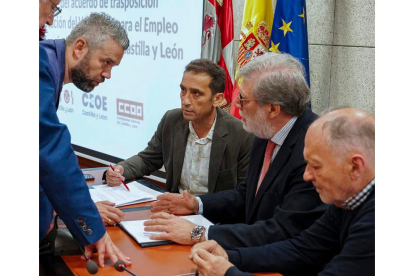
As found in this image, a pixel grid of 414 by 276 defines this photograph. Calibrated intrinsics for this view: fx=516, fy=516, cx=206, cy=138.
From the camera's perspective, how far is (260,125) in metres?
2.29

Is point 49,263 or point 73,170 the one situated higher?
point 73,170

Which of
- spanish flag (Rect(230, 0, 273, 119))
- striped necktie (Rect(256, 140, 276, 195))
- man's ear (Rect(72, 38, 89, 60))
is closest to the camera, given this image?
man's ear (Rect(72, 38, 89, 60))

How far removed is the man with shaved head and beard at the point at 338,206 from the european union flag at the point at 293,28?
1.96 metres

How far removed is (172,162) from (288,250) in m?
1.36

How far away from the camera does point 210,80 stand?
308cm

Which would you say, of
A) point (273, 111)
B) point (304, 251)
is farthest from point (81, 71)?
point (304, 251)

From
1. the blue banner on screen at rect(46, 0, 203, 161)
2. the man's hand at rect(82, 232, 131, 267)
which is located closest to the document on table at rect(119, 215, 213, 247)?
the man's hand at rect(82, 232, 131, 267)

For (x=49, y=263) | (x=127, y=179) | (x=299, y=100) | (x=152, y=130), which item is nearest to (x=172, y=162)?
(x=127, y=179)

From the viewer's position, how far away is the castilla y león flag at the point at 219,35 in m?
4.16

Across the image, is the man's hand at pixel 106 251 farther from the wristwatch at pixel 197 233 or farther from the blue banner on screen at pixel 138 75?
the blue banner on screen at pixel 138 75

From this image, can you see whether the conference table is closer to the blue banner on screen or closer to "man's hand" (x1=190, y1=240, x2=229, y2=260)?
"man's hand" (x1=190, y1=240, x2=229, y2=260)

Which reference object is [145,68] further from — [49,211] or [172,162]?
[49,211]

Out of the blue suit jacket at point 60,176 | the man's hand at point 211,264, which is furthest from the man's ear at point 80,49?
the man's hand at point 211,264

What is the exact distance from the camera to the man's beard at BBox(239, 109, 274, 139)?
2287 mm
